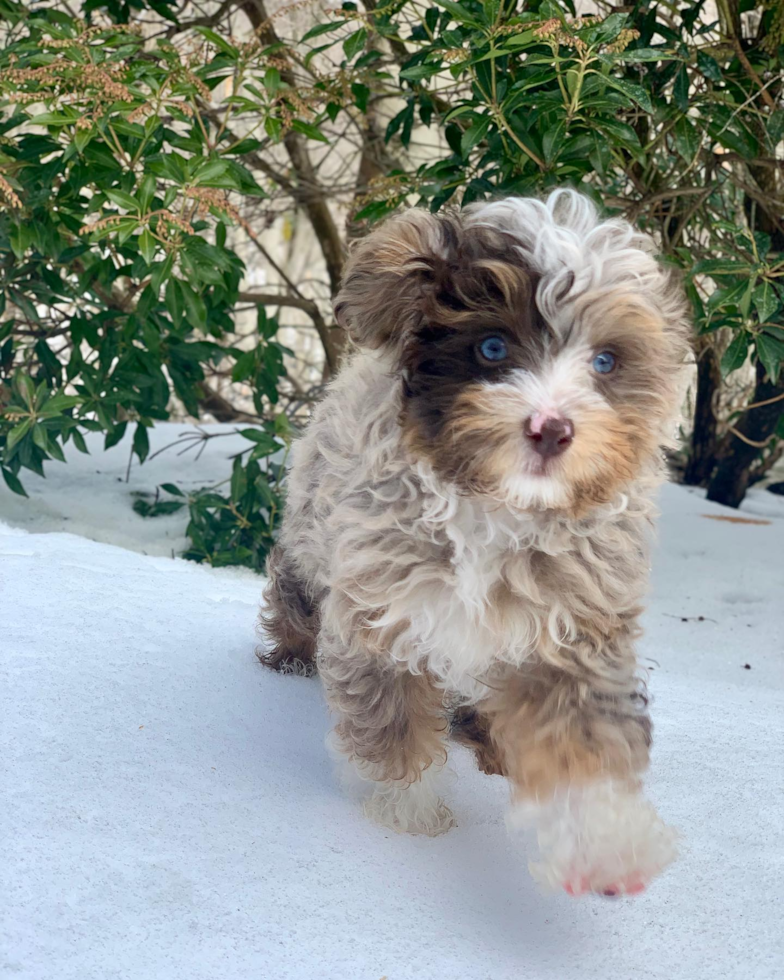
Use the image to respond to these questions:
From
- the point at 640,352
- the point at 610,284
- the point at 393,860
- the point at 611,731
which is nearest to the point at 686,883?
the point at 611,731

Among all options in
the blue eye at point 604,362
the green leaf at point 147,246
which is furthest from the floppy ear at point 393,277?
the green leaf at point 147,246

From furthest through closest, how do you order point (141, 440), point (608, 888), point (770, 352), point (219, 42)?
point (141, 440)
point (219, 42)
point (770, 352)
point (608, 888)

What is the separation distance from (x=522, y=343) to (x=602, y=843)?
97 centimetres

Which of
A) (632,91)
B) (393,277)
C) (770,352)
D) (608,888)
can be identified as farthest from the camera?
(770,352)

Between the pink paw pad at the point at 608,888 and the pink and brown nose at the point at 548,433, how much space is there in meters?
0.83

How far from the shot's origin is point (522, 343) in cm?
204

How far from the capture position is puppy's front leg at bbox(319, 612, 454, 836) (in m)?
2.43

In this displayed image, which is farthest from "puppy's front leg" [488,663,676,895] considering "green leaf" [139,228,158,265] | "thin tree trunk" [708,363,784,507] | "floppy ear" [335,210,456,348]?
"thin tree trunk" [708,363,784,507]

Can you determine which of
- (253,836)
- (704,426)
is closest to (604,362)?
(253,836)

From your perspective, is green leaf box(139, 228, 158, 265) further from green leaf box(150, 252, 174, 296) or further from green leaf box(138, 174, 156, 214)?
green leaf box(150, 252, 174, 296)

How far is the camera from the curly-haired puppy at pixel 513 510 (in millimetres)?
2033

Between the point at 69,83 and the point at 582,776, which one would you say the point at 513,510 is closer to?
the point at 582,776

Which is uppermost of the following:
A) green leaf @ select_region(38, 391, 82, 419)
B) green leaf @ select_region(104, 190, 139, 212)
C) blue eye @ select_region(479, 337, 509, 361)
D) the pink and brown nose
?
green leaf @ select_region(104, 190, 139, 212)

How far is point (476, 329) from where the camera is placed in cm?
208
